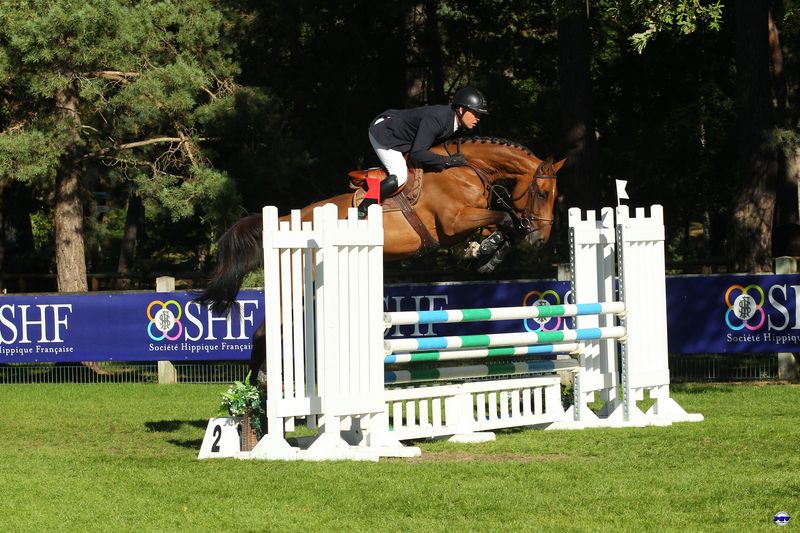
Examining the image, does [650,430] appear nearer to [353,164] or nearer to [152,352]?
[152,352]

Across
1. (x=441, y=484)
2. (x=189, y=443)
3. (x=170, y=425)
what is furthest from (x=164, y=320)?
(x=441, y=484)

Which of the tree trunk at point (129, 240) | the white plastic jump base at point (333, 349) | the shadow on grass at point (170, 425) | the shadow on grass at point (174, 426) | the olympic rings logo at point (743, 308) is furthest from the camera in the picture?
the tree trunk at point (129, 240)

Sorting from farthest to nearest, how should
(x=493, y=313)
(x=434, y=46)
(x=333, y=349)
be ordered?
(x=434, y=46) < (x=493, y=313) < (x=333, y=349)

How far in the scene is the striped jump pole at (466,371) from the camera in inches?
336

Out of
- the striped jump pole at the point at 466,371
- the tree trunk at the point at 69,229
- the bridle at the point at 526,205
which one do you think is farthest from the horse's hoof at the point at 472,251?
the tree trunk at the point at 69,229

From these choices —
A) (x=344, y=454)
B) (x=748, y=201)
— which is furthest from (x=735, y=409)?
(x=748, y=201)

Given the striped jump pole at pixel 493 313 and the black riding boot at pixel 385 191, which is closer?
the striped jump pole at pixel 493 313

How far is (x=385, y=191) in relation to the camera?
906cm

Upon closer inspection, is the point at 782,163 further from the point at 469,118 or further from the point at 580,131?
the point at 469,118

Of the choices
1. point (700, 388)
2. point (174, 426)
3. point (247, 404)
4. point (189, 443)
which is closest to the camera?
point (247, 404)

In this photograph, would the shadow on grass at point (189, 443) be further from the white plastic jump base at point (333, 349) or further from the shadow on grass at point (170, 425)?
the white plastic jump base at point (333, 349)

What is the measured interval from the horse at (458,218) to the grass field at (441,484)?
4.69 feet

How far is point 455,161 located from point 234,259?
186 centimetres

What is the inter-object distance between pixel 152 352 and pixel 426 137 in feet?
25.6
